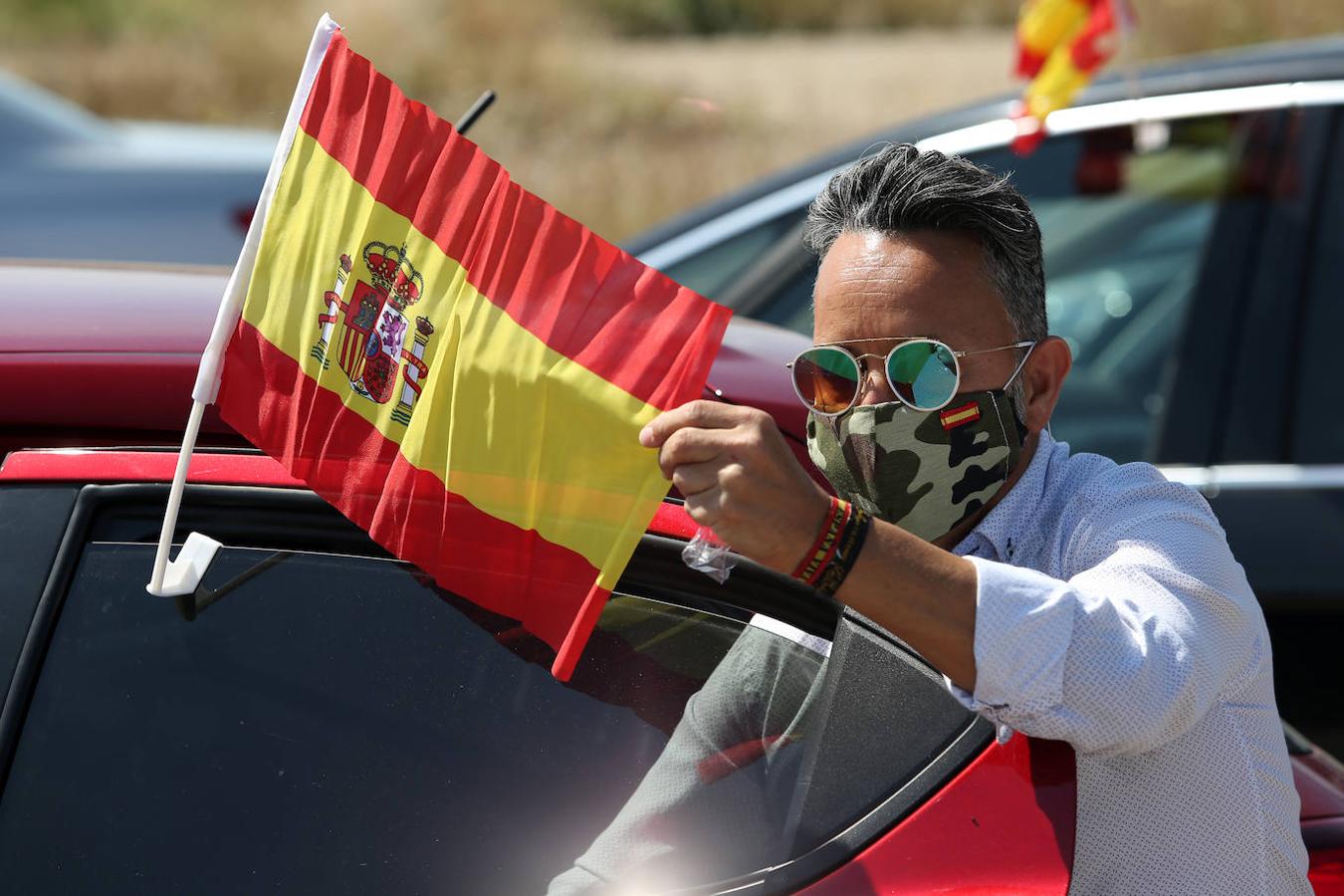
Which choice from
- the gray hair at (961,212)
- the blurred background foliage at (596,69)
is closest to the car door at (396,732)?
the gray hair at (961,212)

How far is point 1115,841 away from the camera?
5.20 ft

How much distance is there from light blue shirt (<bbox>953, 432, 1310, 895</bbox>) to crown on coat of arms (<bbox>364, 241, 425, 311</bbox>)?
65cm

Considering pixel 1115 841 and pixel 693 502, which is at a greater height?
pixel 693 502

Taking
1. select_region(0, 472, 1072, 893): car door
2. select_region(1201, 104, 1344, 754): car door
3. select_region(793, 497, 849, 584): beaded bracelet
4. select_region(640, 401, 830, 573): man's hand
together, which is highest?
select_region(640, 401, 830, 573): man's hand

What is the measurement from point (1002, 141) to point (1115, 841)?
2579mm

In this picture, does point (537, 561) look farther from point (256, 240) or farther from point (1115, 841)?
point (1115, 841)

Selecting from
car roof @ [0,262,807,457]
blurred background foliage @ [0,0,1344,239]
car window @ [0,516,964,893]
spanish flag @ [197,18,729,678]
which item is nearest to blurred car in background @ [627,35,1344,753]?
car roof @ [0,262,807,457]

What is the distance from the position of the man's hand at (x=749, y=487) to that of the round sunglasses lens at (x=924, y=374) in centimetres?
30

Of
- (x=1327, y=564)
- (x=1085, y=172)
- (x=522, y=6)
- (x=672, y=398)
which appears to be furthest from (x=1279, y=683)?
(x=522, y=6)

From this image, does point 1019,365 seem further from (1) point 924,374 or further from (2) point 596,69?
(2) point 596,69

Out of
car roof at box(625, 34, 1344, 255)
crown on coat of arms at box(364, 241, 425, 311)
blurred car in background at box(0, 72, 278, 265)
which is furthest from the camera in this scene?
blurred car in background at box(0, 72, 278, 265)

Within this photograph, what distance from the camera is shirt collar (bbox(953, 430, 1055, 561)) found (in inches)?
69.1

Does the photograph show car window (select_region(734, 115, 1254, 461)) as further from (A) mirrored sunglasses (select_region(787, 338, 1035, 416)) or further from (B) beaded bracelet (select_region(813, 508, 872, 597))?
(B) beaded bracelet (select_region(813, 508, 872, 597))

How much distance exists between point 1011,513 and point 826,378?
262mm
